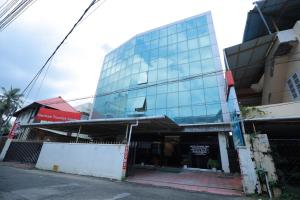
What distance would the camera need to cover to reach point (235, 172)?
12.7 m

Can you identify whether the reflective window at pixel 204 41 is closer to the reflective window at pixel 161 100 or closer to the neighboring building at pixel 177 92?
the neighboring building at pixel 177 92

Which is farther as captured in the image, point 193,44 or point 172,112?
point 193,44

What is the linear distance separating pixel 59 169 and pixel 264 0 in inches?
719

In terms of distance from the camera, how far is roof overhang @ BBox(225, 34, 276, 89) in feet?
36.6

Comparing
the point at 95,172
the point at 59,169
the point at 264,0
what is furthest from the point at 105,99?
the point at 264,0

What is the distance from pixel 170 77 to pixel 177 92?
7.67ft

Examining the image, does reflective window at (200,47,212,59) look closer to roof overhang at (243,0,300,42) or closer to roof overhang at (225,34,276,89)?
roof overhang at (225,34,276,89)

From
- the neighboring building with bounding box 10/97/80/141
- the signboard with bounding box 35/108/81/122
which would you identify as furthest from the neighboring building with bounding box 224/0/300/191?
the signboard with bounding box 35/108/81/122

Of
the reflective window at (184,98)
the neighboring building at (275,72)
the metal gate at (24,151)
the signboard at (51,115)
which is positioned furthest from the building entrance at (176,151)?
the metal gate at (24,151)

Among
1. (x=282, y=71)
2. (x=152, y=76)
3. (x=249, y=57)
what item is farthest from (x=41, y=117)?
(x=282, y=71)

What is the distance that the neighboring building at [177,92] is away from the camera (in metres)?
15.0

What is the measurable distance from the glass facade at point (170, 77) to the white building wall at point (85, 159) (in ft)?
21.1

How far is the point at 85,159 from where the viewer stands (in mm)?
11219

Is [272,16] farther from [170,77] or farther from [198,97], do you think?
[170,77]
